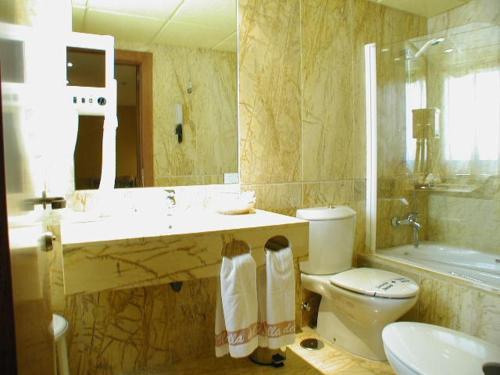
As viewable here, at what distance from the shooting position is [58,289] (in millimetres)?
1486

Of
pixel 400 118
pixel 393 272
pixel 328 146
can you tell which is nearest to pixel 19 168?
pixel 328 146

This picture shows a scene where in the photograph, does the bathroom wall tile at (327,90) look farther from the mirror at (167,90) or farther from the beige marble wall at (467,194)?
the beige marble wall at (467,194)

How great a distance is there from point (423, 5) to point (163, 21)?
1918mm

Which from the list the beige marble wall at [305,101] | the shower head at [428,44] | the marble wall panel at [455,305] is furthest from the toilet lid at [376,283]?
the shower head at [428,44]

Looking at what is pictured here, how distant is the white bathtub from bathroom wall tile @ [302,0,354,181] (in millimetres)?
668

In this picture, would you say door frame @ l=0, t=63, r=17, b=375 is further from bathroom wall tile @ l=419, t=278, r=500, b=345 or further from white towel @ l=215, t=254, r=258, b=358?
bathroom wall tile @ l=419, t=278, r=500, b=345

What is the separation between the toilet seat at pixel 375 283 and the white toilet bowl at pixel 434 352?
0.22 m

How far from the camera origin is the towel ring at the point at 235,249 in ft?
4.29

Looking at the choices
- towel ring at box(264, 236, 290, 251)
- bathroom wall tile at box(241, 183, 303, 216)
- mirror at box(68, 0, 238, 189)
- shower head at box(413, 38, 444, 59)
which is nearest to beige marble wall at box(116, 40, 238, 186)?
mirror at box(68, 0, 238, 189)

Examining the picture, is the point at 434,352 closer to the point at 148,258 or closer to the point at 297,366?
the point at 297,366

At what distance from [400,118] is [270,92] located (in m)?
1.13

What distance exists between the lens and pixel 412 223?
8.31 feet

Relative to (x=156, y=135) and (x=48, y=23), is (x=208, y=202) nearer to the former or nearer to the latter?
(x=156, y=135)

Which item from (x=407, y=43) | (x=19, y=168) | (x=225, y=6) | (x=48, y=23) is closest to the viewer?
(x=19, y=168)
